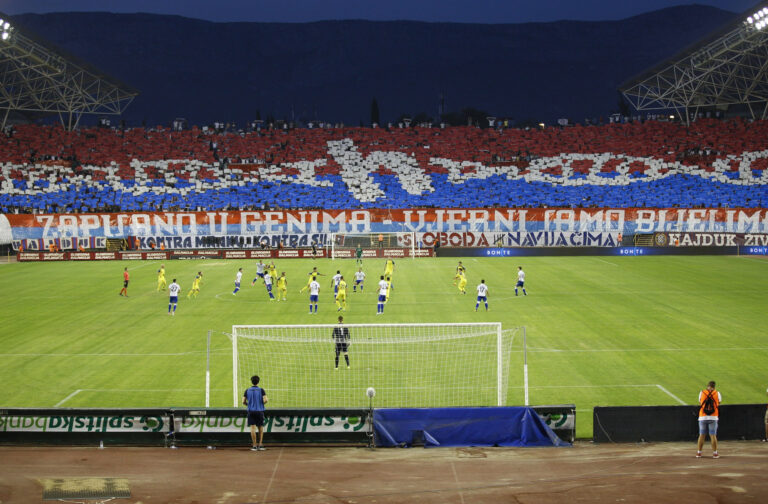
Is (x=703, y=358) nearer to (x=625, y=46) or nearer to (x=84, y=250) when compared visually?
(x=84, y=250)

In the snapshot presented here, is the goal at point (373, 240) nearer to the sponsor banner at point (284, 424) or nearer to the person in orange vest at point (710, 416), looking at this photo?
the sponsor banner at point (284, 424)

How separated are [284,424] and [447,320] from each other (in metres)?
14.0

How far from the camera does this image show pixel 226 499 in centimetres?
1203

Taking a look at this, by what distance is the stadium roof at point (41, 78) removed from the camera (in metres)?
58.8

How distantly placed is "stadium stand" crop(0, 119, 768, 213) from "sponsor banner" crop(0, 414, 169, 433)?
50.0m

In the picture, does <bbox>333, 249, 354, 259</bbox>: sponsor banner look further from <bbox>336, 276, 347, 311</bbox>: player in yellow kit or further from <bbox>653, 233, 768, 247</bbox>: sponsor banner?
<bbox>653, 233, 768, 247</bbox>: sponsor banner

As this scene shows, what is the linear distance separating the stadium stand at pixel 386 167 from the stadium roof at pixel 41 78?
138 inches

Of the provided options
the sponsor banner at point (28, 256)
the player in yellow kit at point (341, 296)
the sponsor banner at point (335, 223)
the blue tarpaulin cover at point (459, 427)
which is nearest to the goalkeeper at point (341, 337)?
the blue tarpaulin cover at point (459, 427)

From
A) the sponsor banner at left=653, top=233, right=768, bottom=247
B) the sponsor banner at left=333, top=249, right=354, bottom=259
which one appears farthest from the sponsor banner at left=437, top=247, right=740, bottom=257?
the sponsor banner at left=333, top=249, right=354, bottom=259

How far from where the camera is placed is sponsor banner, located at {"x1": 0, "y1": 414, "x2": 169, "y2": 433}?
1488 cm

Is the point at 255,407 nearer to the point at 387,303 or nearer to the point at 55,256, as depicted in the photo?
the point at 387,303

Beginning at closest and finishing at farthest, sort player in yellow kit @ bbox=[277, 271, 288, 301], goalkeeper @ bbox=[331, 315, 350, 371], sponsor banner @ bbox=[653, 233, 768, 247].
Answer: goalkeeper @ bbox=[331, 315, 350, 371] < player in yellow kit @ bbox=[277, 271, 288, 301] < sponsor banner @ bbox=[653, 233, 768, 247]

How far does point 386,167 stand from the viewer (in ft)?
240

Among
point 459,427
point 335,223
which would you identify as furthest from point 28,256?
point 459,427
